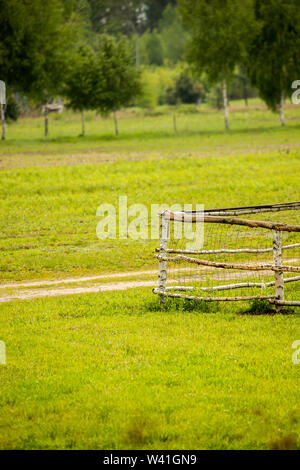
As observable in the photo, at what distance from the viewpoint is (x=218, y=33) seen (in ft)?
194

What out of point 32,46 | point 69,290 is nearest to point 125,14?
point 32,46

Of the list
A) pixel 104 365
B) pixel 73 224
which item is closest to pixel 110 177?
pixel 73 224

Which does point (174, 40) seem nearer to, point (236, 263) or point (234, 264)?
point (236, 263)

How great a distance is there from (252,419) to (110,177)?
26.5 metres

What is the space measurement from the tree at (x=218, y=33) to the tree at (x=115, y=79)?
6.90 m

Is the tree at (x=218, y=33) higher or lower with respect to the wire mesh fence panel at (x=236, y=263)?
higher

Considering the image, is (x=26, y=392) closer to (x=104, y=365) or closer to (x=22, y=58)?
(x=104, y=365)

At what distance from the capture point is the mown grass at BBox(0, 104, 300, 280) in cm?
1986

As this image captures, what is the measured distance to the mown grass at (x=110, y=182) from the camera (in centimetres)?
1986

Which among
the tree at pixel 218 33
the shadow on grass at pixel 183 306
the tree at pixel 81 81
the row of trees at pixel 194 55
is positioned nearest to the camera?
the shadow on grass at pixel 183 306

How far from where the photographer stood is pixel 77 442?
22.6ft

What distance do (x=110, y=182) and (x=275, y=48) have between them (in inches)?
1418

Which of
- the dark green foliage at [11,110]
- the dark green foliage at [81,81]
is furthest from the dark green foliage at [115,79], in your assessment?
the dark green foliage at [11,110]

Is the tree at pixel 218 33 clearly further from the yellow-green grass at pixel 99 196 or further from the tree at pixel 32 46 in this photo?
the yellow-green grass at pixel 99 196
